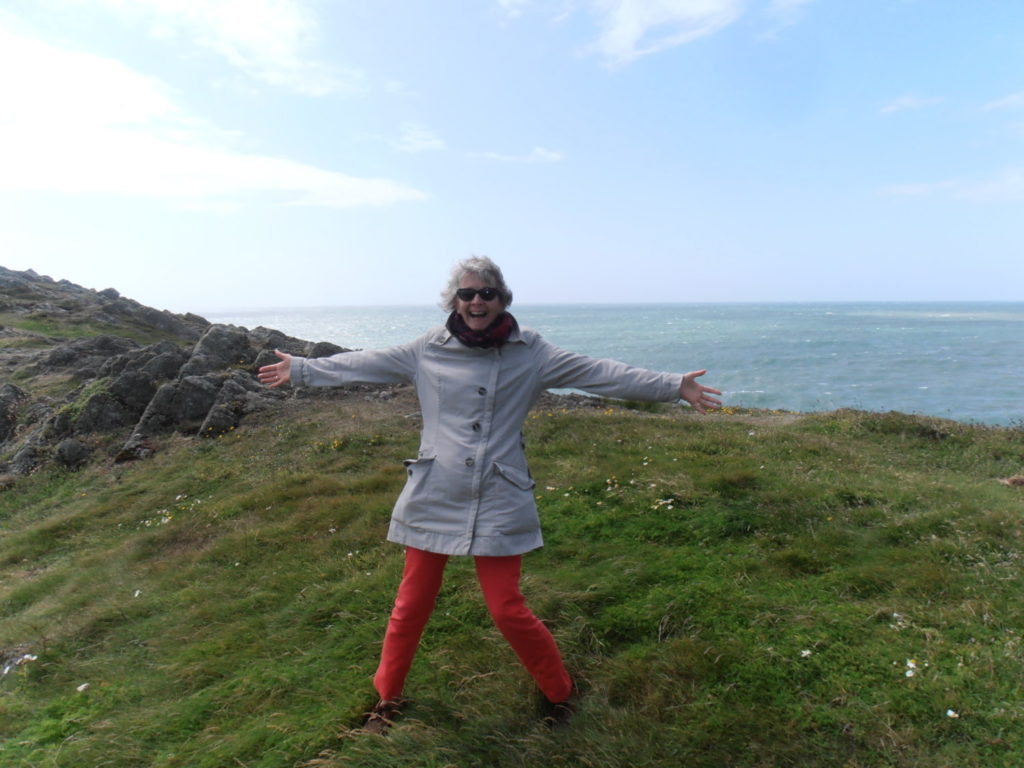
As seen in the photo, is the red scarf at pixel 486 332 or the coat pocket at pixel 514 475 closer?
the coat pocket at pixel 514 475

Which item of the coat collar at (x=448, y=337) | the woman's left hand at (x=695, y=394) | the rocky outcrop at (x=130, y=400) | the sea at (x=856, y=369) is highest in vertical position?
the coat collar at (x=448, y=337)

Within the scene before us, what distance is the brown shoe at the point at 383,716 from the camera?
467cm

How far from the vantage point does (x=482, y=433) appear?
14.7 ft

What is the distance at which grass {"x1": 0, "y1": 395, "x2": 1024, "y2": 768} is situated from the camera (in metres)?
4.43

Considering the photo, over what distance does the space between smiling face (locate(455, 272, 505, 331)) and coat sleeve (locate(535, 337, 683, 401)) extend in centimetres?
41

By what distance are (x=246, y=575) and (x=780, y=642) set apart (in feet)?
19.9

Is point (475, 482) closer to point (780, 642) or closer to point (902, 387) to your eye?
point (780, 642)

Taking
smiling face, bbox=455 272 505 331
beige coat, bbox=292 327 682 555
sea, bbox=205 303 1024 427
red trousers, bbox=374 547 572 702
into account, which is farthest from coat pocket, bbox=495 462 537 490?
sea, bbox=205 303 1024 427

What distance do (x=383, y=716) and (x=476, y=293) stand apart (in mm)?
3062

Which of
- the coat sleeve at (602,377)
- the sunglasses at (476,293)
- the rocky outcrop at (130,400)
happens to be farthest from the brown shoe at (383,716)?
the rocky outcrop at (130,400)

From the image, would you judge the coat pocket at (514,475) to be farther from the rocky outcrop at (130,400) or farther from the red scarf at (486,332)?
the rocky outcrop at (130,400)

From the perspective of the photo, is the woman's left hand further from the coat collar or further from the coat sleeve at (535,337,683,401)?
the coat collar

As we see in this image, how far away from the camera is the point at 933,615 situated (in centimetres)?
537

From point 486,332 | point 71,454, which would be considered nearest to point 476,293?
point 486,332
